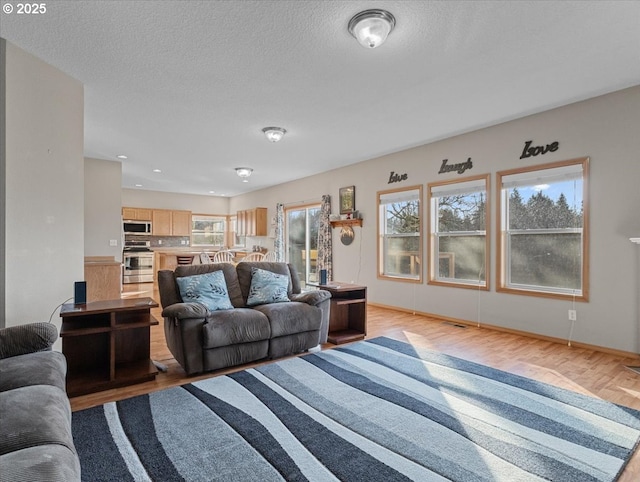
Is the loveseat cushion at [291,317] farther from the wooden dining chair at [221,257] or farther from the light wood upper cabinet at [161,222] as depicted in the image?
the light wood upper cabinet at [161,222]

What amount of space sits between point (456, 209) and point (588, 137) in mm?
1779

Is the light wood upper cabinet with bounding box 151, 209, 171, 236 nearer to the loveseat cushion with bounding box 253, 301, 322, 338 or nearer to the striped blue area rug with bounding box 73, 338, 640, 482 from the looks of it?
the loveseat cushion with bounding box 253, 301, 322, 338

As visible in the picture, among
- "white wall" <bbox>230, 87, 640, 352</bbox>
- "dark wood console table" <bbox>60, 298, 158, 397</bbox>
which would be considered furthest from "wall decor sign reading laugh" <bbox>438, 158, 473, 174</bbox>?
"dark wood console table" <bbox>60, 298, 158, 397</bbox>

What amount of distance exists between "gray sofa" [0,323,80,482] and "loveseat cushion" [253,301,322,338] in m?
1.67

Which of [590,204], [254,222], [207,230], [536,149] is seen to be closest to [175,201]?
[207,230]

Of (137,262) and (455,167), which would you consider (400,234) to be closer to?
(455,167)

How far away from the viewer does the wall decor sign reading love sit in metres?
4.02

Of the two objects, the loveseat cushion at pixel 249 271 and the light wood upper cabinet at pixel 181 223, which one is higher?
the light wood upper cabinet at pixel 181 223

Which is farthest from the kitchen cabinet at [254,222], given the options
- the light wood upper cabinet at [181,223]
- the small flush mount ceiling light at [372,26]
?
the small flush mount ceiling light at [372,26]

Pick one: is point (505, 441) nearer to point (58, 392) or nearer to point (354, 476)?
point (354, 476)

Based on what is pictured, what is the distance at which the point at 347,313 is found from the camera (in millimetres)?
4492

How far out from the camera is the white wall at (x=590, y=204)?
350 cm

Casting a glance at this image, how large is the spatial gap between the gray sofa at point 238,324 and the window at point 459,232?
2.35 metres

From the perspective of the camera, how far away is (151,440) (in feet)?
6.55
